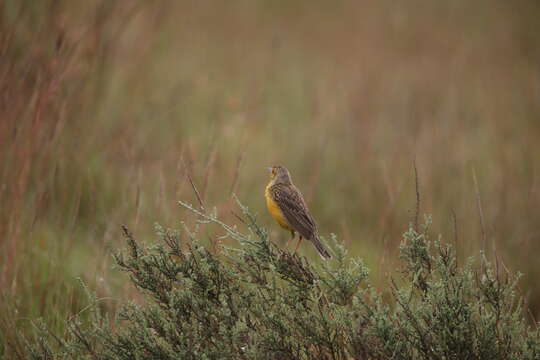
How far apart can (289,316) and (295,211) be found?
4.67 feet

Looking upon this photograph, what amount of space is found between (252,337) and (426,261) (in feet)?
3.56

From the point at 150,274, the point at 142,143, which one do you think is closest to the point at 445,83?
the point at 142,143

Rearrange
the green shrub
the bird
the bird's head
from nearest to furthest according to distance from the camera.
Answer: the green shrub < the bird < the bird's head

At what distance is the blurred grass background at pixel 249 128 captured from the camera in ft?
15.2

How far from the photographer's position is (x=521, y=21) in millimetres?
15195

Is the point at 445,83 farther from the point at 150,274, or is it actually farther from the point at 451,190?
the point at 150,274

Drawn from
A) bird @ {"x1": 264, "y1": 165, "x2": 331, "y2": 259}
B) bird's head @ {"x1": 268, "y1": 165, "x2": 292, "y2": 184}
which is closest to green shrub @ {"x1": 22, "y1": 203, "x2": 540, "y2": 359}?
bird @ {"x1": 264, "y1": 165, "x2": 331, "y2": 259}

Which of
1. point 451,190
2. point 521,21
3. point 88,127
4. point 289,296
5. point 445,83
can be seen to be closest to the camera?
point 289,296

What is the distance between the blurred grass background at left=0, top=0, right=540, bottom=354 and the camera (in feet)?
15.2

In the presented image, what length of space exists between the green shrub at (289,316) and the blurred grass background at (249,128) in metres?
0.46

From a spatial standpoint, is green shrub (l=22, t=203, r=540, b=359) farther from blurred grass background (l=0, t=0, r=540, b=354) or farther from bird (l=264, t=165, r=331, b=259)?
bird (l=264, t=165, r=331, b=259)

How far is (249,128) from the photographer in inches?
340

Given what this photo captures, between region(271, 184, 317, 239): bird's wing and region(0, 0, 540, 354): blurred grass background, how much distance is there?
17.2 inches

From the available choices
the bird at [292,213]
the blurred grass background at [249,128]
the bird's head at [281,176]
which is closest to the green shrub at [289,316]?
the blurred grass background at [249,128]
